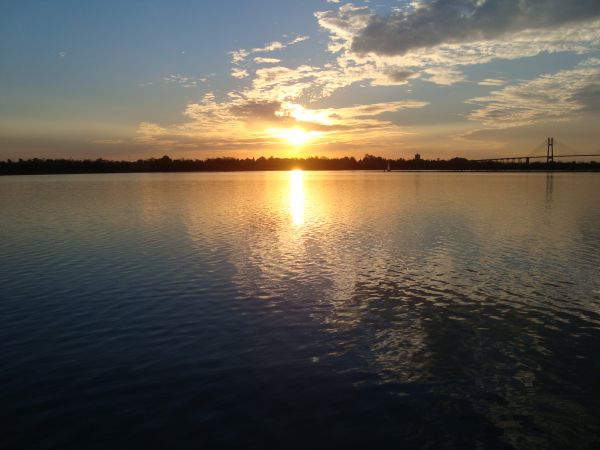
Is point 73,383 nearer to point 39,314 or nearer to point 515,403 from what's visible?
point 39,314

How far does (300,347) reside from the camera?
14.3m

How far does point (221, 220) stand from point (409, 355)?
36.9 meters

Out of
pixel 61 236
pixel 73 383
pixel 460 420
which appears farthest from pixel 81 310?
pixel 61 236

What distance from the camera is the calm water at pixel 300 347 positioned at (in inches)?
391

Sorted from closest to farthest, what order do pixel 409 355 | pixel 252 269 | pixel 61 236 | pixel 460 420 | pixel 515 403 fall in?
pixel 460 420 → pixel 515 403 → pixel 409 355 → pixel 252 269 → pixel 61 236

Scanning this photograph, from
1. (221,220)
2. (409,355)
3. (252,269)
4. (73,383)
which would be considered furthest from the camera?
(221,220)

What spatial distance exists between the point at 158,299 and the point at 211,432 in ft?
36.0

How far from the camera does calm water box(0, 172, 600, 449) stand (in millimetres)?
9938

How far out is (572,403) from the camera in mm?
10812

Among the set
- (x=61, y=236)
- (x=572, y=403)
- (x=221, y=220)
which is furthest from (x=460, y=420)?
(x=221, y=220)

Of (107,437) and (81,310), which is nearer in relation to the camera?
(107,437)

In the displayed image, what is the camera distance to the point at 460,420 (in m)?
10.2

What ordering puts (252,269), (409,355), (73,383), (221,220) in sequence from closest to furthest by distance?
(73,383), (409,355), (252,269), (221,220)

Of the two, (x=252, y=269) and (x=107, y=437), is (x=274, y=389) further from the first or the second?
(x=252, y=269)
